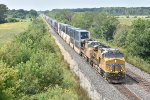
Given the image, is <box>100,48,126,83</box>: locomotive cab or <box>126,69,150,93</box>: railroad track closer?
<box>126,69,150,93</box>: railroad track

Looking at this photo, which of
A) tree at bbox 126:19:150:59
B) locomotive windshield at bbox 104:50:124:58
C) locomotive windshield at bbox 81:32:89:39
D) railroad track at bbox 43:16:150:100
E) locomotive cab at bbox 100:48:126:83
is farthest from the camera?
tree at bbox 126:19:150:59

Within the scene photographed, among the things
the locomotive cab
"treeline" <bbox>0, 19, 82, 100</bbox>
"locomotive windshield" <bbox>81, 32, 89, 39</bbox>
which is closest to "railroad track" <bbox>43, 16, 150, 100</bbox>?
the locomotive cab

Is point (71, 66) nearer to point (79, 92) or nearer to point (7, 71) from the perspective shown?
point (79, 92)

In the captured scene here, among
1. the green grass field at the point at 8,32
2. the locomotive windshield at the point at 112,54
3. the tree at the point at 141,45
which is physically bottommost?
the green grass field at the point at 8,32

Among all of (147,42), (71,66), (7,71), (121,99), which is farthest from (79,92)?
(147,42)

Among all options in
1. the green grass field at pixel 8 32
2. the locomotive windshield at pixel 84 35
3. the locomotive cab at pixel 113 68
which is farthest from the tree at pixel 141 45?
the green grass field at pixel 8 32

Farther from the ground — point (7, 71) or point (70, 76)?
point (7, 71)

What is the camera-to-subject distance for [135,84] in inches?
1272

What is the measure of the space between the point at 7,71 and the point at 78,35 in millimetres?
29268

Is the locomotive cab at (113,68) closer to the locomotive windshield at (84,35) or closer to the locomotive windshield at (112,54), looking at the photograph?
the locomotive windshield at (112,54)

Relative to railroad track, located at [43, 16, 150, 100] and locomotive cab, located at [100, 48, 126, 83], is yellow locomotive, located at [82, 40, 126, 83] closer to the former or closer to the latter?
locomotive cab, located at [100, 48, 126, 83]

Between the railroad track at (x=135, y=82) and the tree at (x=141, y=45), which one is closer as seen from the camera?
the railroad track at (x=135, y=82)

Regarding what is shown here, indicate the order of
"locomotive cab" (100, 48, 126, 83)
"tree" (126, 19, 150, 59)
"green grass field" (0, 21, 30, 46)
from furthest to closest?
"green grass field" (0, 21, 30, 46) < "tree" (126, 19, 150, 59) < "locomotive cab" (100, 48, 126, 83)

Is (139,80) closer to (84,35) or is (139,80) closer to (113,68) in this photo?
(113,68)
